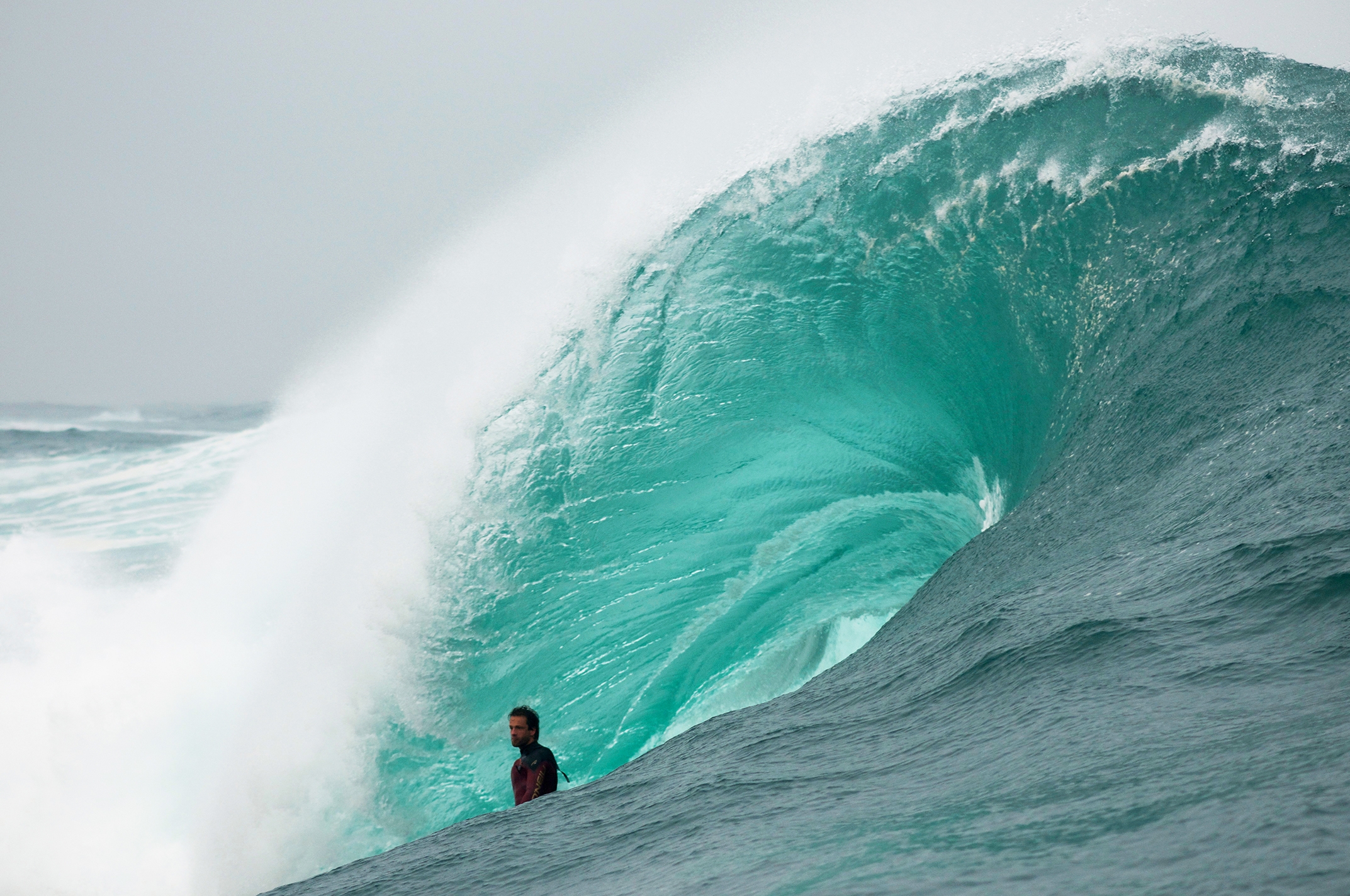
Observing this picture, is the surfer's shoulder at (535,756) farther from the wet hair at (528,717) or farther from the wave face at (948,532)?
the wave face at (948,532)

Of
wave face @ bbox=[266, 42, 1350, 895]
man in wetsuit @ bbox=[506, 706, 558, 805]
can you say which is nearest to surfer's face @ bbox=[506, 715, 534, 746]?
man in wetsuit @ bbox=[506, 706, 558, 805]

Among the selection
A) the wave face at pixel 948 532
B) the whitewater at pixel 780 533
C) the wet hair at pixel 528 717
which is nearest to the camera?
the wave face at pixel 948 532

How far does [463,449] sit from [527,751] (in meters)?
2.48

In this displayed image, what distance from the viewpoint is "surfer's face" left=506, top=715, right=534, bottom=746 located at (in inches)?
126

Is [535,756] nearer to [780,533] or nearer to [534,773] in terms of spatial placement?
[534,773]

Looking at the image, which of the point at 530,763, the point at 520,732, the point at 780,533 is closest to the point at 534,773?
the point at 530,763

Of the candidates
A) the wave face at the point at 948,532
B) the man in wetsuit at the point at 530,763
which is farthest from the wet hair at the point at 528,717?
the wave face at the point at 948,532

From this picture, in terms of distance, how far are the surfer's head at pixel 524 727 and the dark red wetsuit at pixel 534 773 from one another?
0.03 meters

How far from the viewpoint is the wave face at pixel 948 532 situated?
160 cm

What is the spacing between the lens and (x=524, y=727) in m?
3.23

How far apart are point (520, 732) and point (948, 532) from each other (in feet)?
8.62

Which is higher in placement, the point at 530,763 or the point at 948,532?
the point at 948,532

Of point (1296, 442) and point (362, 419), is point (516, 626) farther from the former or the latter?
point (1296, 442)

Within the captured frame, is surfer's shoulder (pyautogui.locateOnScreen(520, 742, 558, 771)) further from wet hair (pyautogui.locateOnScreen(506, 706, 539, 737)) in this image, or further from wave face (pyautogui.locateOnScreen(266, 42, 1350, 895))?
wave face (pyautogui.locateOnScreen(266, 42, 1350, 895))
